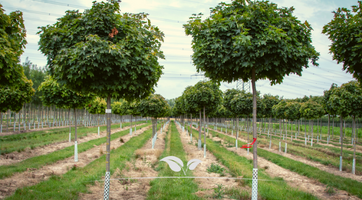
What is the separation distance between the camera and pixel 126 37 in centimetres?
520

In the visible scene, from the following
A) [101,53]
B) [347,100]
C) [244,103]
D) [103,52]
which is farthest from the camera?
[244,103]

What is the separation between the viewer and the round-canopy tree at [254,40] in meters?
4.95

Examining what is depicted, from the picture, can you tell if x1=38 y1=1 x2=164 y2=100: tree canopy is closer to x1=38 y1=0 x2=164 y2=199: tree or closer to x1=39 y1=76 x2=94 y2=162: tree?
x1=38 y1=0 x2=164 y2=199: tree

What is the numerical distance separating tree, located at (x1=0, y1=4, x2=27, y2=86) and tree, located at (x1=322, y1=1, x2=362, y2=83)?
928 cm

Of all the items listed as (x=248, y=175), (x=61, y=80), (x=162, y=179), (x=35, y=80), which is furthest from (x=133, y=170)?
(x=35, y=80)

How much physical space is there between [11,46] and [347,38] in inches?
393

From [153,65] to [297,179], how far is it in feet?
26.5

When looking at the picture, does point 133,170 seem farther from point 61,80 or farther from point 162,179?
point 61,80

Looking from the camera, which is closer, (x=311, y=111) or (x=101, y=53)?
(x=101, y=53)

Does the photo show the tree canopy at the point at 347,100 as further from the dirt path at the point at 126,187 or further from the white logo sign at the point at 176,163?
the dirt path at the point at 126,187

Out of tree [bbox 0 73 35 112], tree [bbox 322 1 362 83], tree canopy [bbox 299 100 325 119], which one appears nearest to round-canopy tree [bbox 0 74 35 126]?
tree [bbox 0 73 35 112]

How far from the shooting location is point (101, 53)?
4746 millimetres

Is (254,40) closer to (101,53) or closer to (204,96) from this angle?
(101,53)

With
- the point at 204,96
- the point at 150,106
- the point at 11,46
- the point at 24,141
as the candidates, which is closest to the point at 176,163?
the point at 11,46
